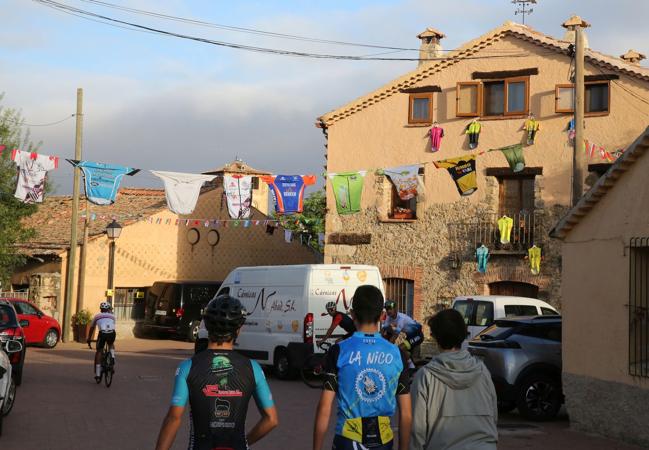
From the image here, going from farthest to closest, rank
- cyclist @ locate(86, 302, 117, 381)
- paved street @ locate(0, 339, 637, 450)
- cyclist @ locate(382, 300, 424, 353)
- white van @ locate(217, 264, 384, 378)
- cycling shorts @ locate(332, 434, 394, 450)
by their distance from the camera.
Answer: white van @ locate(217, 264, 384, 378) → cyclist @ locate(86, 302, 117, 381) → cyclist @ locate(382, 300, 424, 353) → paved street @ locate(0, 339, 637, 450) → cycling shorts @ locate(332, 434, 394, 450)

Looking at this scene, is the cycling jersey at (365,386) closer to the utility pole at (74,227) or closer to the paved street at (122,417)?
the paved street at (122,417)

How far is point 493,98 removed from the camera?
98.0ft

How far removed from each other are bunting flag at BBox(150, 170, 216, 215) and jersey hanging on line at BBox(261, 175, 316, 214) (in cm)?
209

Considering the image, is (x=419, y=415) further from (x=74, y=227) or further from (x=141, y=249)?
(x=141, y=249)

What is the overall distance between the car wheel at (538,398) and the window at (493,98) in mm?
15617

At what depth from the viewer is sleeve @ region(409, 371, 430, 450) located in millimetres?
5613

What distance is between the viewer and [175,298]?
33.5 meters

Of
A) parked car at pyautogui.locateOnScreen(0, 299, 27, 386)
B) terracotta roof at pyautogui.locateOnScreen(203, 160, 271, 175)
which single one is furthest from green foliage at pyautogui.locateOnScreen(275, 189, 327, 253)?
parked car at pyautogui.locateOnScreen(0, 299, 27, 386)

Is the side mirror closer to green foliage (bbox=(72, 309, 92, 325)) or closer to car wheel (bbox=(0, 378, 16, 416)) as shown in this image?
car wheel (bbox=(0, 378, 16, 416))

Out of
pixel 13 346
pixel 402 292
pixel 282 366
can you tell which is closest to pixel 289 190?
pixel 402 292

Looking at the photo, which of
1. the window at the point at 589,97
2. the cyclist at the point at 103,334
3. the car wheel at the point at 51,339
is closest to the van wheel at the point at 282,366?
the cyclist at the point at 103,334

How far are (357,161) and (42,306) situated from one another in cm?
1275

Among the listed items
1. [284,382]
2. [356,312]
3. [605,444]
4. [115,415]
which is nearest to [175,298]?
[284,382]

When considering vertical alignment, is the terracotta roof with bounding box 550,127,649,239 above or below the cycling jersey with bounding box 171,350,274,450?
above
